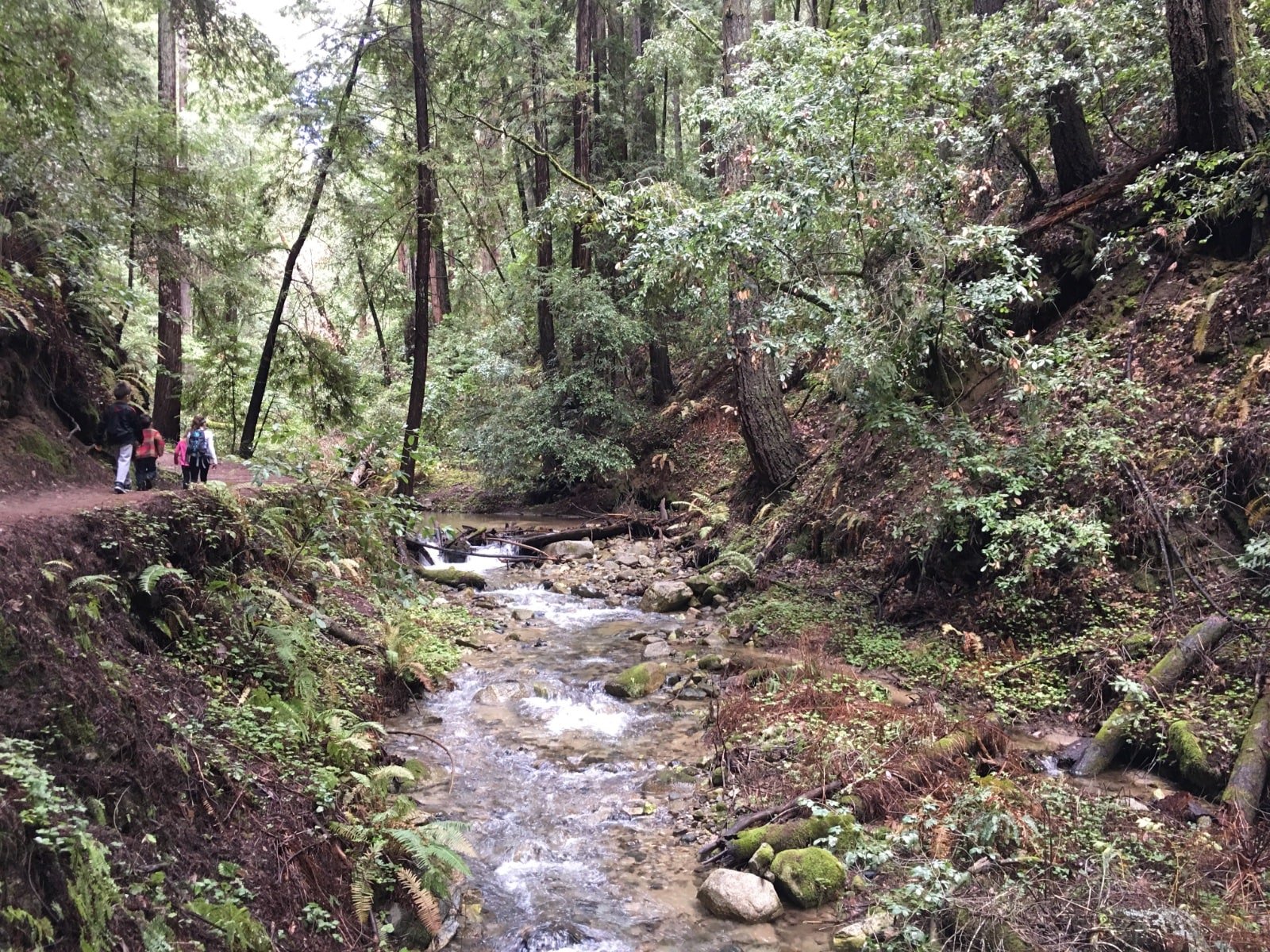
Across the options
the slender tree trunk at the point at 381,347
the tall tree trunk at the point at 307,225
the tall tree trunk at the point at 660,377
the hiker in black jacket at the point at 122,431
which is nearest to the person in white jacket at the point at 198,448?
the hiker in black jacket at the point at 122,431

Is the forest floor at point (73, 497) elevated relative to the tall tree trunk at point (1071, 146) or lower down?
lower down

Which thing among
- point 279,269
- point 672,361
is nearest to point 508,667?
point 279,269

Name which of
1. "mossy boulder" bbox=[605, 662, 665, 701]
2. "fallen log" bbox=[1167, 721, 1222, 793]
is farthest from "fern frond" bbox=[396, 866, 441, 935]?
"fallen log" bbox=[1167, 721, 1222, 793]

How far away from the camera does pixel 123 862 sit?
354cm

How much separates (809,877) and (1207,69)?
30.4 feet

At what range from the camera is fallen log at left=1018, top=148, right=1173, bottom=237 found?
9.92 meters

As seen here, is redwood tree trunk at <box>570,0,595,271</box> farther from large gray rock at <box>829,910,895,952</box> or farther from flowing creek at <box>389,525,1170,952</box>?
large gray rock at <box>829,910,895,952</box>

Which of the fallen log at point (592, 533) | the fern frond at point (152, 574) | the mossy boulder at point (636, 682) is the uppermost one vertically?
the fern frond at point (152, 574)

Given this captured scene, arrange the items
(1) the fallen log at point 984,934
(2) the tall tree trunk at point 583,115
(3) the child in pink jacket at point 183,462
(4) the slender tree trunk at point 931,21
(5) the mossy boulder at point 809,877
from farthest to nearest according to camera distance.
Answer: (2) the tall tree trunk at point 583,115 < (4) the slender tree trunk at point 931,21 < (3) the child in pink jacket at point 183,462 < (5) the mossy boulder at point 809,877 < (1) the fallen log at point 984,934

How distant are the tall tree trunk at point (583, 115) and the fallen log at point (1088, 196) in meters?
10.7

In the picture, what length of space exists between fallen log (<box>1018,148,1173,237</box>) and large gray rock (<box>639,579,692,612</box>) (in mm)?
7088

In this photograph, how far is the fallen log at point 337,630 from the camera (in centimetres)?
766

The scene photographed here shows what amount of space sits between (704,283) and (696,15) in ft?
44.8

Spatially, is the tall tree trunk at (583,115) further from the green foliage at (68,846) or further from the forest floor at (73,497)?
the green foliage at (68,846)
